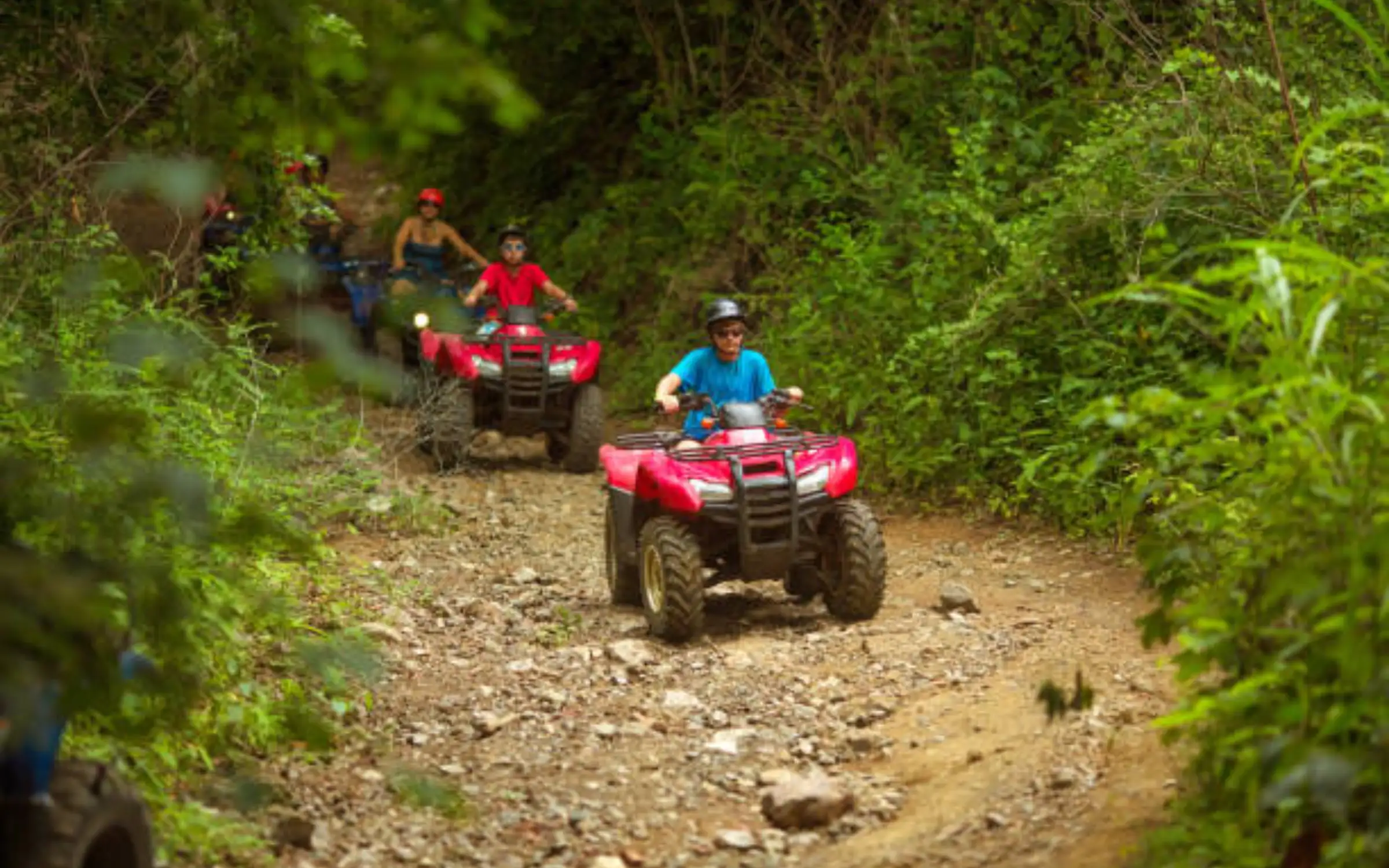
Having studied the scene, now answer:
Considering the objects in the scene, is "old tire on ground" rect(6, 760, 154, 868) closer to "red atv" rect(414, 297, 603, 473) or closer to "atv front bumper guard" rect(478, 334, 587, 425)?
"red atv" rect(414, 297, 603, 473)

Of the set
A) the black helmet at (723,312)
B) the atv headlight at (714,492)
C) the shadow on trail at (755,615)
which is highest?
the black helmet at (723,312)

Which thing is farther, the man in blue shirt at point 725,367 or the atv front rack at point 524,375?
the atv front rack at point 524,375

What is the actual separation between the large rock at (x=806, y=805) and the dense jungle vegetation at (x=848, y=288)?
111 centimetres

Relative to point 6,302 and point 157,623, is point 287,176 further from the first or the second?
point 157,623

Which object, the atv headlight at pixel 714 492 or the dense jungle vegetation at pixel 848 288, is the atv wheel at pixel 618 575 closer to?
the atv headlight at pixel 714 492

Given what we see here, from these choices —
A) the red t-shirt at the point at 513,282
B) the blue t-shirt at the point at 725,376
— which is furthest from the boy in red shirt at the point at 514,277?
the blue t-shirt at the point at 725,376

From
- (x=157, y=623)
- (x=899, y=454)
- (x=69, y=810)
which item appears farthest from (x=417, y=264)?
(x=157, y=623)

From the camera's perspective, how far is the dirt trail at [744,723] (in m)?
5.27

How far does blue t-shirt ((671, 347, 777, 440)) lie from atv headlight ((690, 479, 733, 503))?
1.07 m

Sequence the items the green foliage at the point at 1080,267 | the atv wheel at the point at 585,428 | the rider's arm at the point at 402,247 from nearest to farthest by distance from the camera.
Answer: the green foliage at the point at 1080,267 → the atv wheel at the point at 585,428 → the rider's arm at the point at 402,247

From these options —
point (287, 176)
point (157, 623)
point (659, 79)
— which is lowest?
point (157, 623)

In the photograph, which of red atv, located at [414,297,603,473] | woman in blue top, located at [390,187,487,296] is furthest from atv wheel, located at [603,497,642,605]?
woman in blue top, located at [390,187,487,296]

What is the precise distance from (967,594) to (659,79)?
9.34 meters

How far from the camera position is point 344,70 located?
3105 mm
